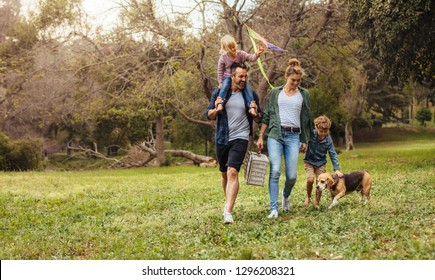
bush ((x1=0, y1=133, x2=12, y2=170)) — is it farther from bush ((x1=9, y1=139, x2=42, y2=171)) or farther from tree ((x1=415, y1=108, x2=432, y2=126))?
tree ((x1=415, y1=108, x2=432, y2=126))

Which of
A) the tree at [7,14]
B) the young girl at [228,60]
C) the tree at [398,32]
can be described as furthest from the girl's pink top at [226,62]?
the tree at [7,14]

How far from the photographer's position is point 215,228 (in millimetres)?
8258

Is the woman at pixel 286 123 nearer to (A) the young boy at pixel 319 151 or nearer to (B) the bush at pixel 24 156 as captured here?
(A) the young boy at pixel 319 151

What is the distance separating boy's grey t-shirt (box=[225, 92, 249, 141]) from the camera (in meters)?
8.45

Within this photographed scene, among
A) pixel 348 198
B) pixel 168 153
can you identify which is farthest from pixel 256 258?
pixel 168 153

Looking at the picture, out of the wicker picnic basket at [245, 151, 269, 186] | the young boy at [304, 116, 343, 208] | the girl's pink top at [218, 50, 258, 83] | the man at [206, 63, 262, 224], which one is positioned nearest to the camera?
the man at [206, 63, 262, 224]

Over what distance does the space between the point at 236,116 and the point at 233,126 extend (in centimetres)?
15

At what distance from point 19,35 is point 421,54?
82.3 ft

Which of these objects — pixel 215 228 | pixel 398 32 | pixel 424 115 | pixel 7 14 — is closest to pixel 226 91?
pixel 215 228

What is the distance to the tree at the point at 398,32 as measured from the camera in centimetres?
1702

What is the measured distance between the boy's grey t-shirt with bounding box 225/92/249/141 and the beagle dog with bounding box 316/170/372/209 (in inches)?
59.7

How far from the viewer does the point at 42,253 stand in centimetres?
744

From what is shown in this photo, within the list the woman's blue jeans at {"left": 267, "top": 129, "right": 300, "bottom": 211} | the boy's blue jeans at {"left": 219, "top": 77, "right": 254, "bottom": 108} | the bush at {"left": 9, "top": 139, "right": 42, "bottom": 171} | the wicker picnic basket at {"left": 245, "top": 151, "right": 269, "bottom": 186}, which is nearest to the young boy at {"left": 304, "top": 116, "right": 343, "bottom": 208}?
the woman's blue jeans at {"left": 267, "top": 129, "right": 300, "bottom": 211}
